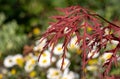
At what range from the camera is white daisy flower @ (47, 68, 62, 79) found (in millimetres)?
3555

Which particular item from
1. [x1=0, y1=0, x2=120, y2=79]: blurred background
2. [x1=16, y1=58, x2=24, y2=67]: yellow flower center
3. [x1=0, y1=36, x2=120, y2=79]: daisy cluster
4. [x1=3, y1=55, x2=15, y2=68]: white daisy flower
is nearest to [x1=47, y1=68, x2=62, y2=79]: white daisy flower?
[x1=0, y1=36, x2=120, y2=79]: daisy cluster

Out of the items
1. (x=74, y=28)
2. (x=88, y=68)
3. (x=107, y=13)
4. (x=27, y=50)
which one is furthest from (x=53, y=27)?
(x=107, y=13)

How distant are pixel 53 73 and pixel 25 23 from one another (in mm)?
1977

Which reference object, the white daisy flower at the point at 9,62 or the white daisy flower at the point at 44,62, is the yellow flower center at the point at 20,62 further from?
the white daisy flower at the point at 44,62

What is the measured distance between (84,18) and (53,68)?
207 centimetres

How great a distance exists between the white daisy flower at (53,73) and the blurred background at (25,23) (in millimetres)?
104

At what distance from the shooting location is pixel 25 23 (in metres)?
5.46

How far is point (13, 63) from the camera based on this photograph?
13.1 ft

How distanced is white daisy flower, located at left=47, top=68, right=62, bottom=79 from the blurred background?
0.10m

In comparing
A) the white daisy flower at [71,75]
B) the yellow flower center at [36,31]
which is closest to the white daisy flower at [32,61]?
the white daisy flower at [71,75]

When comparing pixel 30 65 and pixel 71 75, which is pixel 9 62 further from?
pixel 71 75

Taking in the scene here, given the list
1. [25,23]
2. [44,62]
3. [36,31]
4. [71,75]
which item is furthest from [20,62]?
[25,23]

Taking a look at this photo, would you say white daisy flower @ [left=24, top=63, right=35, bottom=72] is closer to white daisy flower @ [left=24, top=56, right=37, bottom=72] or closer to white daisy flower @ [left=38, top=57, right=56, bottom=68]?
white daisy flower @ [left=24, top=56, right=37, bottom=72]

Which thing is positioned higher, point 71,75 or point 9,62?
point 9,62
